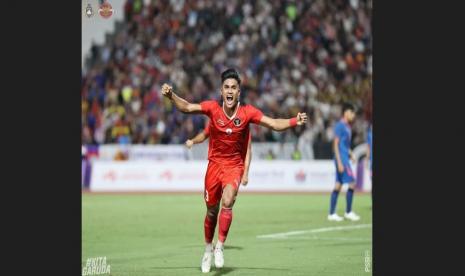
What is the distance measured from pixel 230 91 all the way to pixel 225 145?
0.87m

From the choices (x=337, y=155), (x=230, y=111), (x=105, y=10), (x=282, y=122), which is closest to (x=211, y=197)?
(x=230, y=111)

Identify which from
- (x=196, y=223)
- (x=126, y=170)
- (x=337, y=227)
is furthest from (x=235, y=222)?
(x=126, y=170)

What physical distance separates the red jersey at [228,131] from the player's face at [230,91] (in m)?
0.21

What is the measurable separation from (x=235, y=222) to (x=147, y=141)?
1180cm

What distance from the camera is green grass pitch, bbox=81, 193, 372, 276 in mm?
12750

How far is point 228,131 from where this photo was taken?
12.5 meters

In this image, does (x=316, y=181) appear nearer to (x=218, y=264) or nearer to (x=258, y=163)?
(x=258, y=163)

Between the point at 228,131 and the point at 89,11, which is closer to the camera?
the point at 89,11

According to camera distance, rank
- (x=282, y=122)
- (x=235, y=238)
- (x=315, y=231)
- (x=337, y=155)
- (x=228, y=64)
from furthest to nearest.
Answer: (x=228, y=64)
(x=337, y=155)
(x=315, y=231)
(x=235, y=238)
(x=282, y=122)

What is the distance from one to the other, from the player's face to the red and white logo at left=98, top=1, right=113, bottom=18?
73.6 inches

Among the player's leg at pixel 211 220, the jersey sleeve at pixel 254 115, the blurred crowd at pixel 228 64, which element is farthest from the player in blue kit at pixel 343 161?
the blurred crowd at pixel 228 64

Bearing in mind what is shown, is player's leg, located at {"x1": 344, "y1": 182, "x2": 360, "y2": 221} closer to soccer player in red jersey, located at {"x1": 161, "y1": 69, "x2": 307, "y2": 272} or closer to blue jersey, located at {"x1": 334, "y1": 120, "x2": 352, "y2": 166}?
blue jersey, located at {"x1": 334, "y1": 120, "x2": 352, "y2": 166}

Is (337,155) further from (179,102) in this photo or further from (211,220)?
(179,102)

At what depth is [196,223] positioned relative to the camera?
19.6 m
